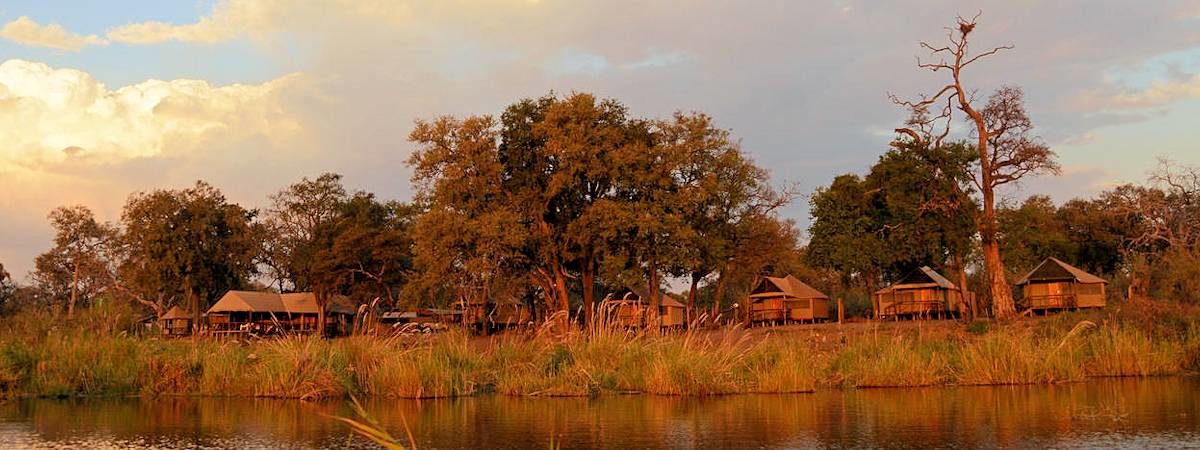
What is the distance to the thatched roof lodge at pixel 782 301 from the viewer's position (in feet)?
188

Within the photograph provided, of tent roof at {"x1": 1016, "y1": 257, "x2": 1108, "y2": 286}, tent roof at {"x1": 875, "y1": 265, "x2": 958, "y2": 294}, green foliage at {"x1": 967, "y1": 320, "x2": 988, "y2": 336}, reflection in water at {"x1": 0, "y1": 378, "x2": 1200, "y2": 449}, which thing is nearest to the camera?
reflection in water at {"x1": 0, "y1": 378, "x2": 1200, "y2": 449}

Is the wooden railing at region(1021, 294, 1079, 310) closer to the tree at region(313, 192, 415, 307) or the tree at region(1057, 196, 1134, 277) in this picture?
the tree at region(1057, 196, 1134, 277)

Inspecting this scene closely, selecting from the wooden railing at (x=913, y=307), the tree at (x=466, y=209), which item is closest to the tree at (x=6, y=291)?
the tree at (x=466, y=209)

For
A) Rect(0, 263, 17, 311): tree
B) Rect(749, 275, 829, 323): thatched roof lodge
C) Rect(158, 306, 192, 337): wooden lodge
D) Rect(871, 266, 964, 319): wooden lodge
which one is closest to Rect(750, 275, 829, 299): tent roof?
Rect(749, 275, 829, 323): thatched roof lodge

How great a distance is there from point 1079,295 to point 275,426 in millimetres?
46989

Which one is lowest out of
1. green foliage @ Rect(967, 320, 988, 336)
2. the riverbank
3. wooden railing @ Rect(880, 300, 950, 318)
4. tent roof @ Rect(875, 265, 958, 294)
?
the riverbank

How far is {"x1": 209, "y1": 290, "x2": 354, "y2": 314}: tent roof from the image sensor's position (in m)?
70.3

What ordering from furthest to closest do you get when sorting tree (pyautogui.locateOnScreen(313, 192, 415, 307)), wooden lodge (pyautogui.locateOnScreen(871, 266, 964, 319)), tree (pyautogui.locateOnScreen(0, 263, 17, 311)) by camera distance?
1. tree (pyautogui.locateOnScreen(0, 263, 17, 311))
2. tree (pyautogui.locateOnScreen(313, 192, 415, 307))
3. wooden lodge (pyautogui.locateOnScreen(871, 266, 964, 319))

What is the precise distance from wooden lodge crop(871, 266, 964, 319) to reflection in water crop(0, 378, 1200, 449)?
3371 cm

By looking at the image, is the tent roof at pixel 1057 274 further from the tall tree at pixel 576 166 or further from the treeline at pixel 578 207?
the tall tree at pixel 576 166

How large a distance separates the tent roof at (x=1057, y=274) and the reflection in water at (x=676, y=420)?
109ft

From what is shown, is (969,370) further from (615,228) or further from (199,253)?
(199,253)

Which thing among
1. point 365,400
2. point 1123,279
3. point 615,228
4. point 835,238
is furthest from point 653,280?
point 365,400

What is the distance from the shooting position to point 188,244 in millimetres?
75188
